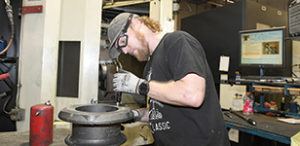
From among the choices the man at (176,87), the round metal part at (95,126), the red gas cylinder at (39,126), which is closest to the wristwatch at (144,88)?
the man at (176,87)

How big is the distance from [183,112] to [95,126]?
1.31 feet

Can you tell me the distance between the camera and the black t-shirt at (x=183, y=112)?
0.87m

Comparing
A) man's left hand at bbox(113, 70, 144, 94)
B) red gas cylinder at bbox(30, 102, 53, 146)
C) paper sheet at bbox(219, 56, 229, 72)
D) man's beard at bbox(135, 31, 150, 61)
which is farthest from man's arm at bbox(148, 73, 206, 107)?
paper sheet at bbox(219, 56, 229, 72)

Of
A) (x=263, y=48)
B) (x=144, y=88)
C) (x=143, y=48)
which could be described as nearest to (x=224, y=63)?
(x=263, y=48)

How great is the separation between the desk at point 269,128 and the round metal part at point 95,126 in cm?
88

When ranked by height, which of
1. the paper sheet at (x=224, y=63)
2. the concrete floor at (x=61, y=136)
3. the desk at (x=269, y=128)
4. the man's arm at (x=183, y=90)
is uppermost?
the paper sheet at (x=224, y=63)

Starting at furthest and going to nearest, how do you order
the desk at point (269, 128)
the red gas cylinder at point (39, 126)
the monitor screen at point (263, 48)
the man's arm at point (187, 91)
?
the monitor screen at point (263, 48) < the desk at point (269, 128) < the red gas cylinder at point (39, 126) < the man's arm at point (187, 91)

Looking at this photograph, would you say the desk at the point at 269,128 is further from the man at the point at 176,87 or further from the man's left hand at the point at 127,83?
the man's left hand at the point at 127,83

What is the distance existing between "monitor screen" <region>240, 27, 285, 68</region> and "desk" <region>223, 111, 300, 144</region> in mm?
466

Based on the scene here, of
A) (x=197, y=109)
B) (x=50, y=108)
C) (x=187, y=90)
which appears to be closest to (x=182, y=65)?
(x=187, y=90)

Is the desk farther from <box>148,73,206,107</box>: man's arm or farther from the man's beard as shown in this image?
the man's beard

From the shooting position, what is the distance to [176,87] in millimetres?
820

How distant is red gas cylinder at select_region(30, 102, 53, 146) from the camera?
3.51 feet

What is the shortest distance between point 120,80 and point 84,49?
2.09ft
